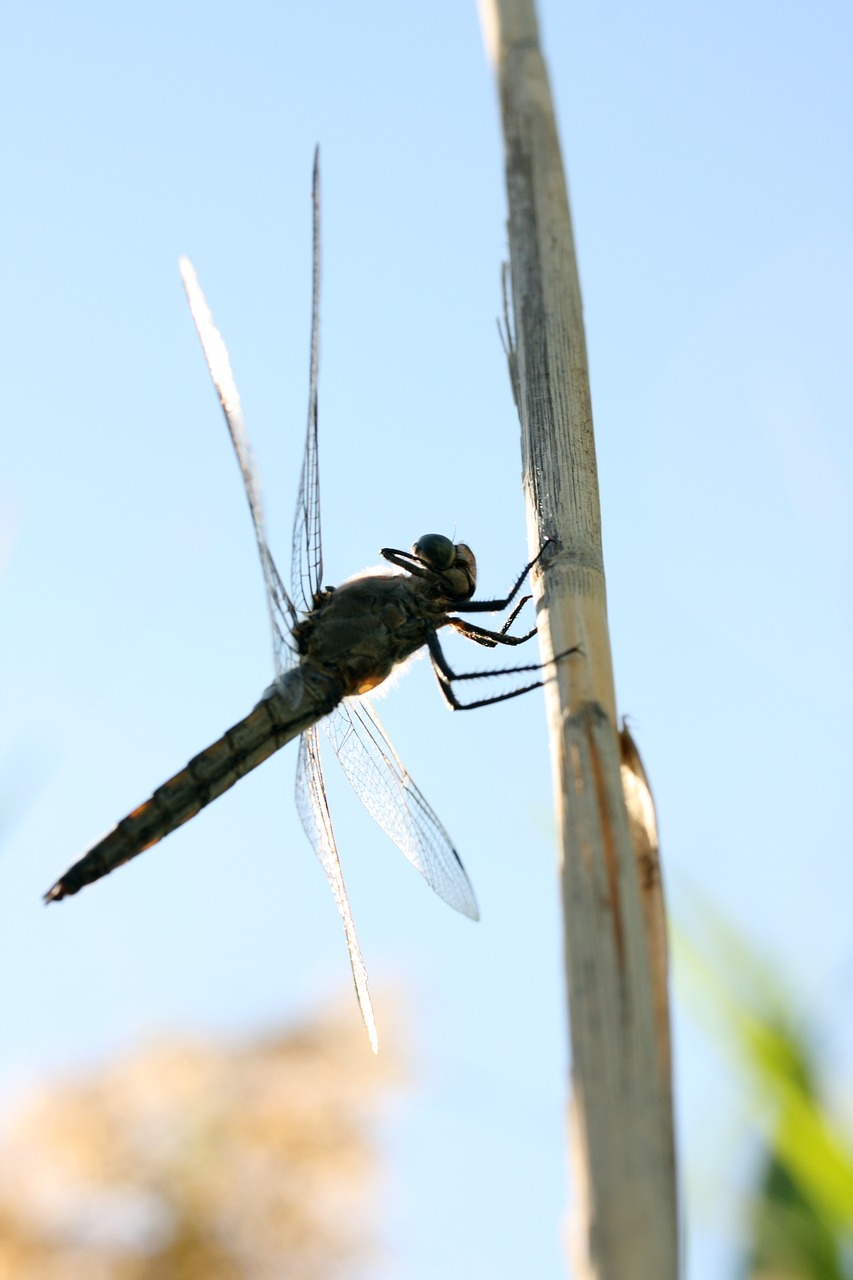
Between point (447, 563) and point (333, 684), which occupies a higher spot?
point (447, 563)

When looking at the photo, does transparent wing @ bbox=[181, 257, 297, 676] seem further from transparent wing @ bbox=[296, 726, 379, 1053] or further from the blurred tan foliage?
the blurred tan foliage

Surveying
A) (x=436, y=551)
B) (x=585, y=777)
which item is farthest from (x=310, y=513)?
(x=585, y=777)

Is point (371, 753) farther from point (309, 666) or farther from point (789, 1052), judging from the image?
point (789, 1052)

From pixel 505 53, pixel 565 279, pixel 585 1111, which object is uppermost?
pixel 505 53

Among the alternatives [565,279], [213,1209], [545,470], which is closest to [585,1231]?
[545,470]

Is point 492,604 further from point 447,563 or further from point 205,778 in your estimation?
point 205,778

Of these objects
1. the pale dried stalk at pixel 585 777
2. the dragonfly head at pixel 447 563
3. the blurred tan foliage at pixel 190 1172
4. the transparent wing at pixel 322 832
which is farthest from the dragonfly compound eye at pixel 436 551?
the blurred tan foliage at pixel 190 1172
